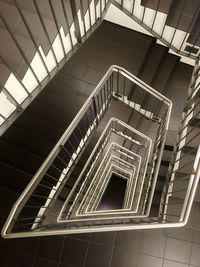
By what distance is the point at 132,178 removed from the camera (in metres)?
5.86

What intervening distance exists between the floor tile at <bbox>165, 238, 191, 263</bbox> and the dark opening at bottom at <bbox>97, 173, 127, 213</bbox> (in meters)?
2.16

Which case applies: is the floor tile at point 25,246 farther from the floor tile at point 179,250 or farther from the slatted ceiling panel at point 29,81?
the slatted ceiling panel at point 29,81

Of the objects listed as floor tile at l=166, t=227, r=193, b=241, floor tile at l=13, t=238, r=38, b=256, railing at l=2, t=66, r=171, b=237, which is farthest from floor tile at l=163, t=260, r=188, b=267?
floor tile at l=13, t=238, r=38, b=256

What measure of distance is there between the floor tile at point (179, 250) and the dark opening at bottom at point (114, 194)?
84.9 inches

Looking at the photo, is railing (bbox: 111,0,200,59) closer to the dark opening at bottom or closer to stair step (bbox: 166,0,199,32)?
stair step (bbox: 166,0,199,32)

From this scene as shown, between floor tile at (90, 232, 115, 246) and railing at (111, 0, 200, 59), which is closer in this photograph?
railing at (111, 0, 200, 59)

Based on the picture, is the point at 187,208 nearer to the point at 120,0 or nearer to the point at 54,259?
the point at 54,259

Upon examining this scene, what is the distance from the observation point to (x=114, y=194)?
20.5 feet

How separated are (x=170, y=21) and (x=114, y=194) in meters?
3.84

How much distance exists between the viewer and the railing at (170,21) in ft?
11.6

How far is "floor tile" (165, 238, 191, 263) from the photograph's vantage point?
3.91 metres

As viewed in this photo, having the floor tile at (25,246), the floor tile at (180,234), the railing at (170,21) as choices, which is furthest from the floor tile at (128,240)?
the railing at (170,21)

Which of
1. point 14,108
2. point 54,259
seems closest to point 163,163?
point 54,259

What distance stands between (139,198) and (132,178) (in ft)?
4.94
